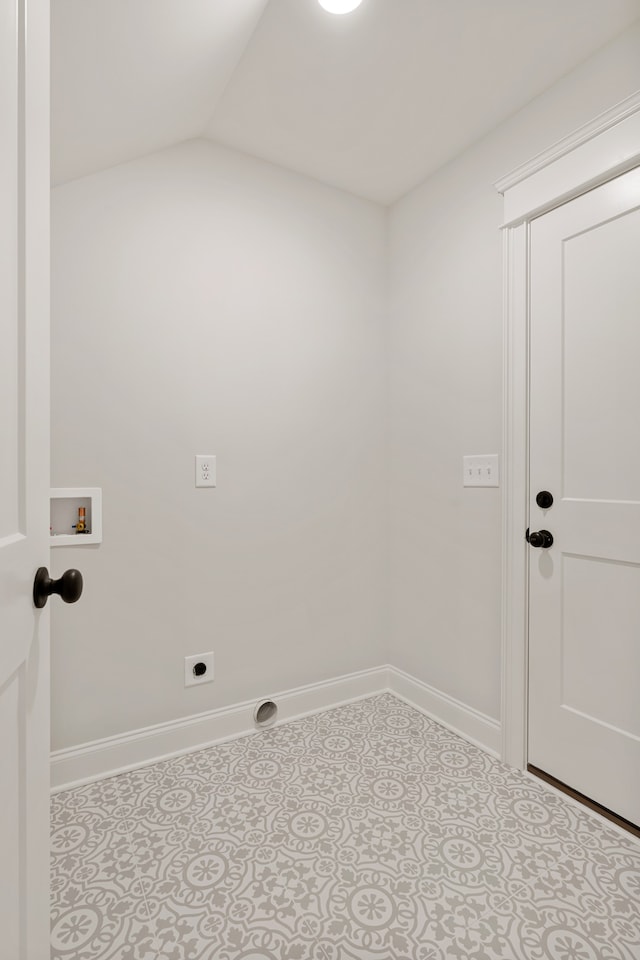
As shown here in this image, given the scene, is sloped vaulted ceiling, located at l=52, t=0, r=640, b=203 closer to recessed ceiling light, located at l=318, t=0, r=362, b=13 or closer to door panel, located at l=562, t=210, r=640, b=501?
recessed ceiling light, located at l=318, t=0, r=362, b=13

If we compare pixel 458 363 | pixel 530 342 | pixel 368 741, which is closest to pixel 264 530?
pixel 368 741

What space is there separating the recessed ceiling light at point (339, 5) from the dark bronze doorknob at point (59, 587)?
5.40 ft

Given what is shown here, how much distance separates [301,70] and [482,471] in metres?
1.54

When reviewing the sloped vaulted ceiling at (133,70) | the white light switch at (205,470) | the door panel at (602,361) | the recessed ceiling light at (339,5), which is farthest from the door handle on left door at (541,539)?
the sloped vaulted ceiling at (133,70)

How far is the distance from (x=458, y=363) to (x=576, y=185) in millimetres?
714

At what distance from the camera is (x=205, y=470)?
1.98 meters

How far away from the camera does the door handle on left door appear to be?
5.74ft

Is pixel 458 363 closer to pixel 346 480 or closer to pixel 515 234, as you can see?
pixel 515 234

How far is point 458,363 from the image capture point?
2096 millimetres

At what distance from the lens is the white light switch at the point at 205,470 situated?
1.97 m

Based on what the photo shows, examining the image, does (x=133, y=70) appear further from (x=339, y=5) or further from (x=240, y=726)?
(x=240, y=726)

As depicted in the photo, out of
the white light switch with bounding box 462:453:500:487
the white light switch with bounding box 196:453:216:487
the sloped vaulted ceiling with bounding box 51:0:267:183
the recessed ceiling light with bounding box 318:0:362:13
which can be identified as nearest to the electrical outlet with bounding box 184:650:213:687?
the white light switch with bounding box 196:453:216:487

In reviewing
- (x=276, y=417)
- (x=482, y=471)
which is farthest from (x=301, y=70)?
(x=482, y=471)

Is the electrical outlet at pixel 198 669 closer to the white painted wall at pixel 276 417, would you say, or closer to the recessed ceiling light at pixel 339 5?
the white painted wall at pixel 276 417
